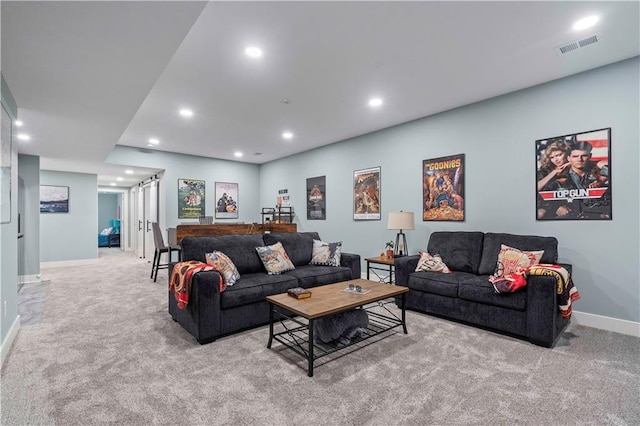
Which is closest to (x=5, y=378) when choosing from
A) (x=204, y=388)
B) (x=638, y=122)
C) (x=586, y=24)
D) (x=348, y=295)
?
(x=204, y=388)

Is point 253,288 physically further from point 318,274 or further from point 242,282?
point 318,274

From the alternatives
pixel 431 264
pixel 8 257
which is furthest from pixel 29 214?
pixel 431 264

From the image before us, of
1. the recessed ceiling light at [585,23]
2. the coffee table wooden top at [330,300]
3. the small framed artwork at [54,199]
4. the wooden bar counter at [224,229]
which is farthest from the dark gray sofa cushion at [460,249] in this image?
the small framed artwork at [54,199]

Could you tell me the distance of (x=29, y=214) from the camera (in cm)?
575

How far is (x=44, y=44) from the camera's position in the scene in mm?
2092

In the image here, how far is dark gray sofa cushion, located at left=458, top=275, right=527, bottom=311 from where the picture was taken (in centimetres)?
287

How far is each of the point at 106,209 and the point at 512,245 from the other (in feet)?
50.1

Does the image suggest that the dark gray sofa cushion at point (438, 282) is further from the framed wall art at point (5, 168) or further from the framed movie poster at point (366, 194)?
the framed wall art at point (5, 168)

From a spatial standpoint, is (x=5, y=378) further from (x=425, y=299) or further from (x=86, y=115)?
(x=425, y=299)

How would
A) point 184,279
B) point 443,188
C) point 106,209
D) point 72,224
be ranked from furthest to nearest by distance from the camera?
point 106,209, point 72,224, point 443,188, point 184,279

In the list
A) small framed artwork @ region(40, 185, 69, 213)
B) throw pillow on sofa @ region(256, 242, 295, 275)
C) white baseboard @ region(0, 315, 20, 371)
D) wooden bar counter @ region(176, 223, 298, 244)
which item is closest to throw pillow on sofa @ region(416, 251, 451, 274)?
throw pillow on sofa @ region(256, 242, 295, 275)

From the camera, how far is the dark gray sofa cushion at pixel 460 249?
3.78 meters

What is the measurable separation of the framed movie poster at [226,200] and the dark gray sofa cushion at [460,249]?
523 cm

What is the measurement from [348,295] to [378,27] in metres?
2.25
